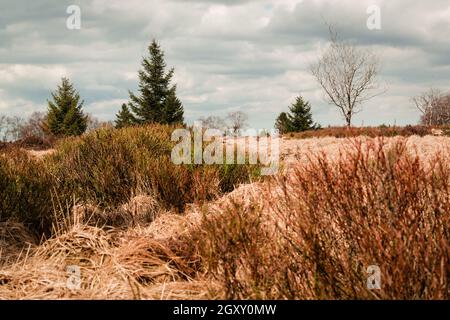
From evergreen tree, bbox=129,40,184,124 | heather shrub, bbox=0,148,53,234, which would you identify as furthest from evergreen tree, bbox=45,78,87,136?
heather shrub, bbox=0,148,53,234

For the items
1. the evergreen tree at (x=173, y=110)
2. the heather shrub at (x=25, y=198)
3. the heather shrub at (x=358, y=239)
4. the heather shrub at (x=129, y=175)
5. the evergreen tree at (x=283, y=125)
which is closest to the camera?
the heather shrub at (x=358, y=239)

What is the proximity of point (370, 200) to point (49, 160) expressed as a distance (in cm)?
696

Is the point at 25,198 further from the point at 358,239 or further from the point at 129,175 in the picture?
the point at 358,239

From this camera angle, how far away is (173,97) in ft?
95.1

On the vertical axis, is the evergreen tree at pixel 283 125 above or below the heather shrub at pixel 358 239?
above

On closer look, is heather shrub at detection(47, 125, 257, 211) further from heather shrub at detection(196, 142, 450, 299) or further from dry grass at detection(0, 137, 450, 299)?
heather shrub at detection(196, 142, 450, 299)

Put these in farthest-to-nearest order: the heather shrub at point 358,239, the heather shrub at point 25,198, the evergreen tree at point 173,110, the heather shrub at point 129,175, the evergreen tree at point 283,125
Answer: the evergreen tree at point 283,125, the evergreen tree at point 173,110, the heather shrub at point 129,175, the heather shrub at point 25,198, the heather shrub at point 358,239

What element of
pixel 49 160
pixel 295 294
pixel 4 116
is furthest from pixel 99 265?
pixel 4 116

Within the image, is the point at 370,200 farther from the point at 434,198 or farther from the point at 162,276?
the point at 162,276

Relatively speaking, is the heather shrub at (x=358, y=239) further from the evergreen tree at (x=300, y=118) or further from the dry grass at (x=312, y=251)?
the evergreen tree at (x=300, y=118)

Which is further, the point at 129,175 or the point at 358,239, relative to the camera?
the point at 129,175

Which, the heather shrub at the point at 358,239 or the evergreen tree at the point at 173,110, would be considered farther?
the evergreen tree at the point at 173,110

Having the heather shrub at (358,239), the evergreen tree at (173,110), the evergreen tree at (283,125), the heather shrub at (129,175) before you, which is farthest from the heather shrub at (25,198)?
the evergreen tree at (283,125)

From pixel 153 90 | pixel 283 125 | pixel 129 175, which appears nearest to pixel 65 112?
pixel 153 90
